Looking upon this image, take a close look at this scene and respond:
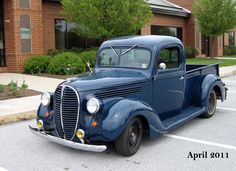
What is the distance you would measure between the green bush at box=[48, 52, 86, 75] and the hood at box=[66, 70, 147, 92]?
8374 mm

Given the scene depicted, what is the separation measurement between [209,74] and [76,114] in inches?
147

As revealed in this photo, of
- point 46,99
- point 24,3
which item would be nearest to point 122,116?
point 46,99

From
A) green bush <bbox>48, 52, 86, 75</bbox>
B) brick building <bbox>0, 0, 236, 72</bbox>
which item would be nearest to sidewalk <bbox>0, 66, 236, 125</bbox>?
green bush <bbox>48, 52, 86, 75</bbox>

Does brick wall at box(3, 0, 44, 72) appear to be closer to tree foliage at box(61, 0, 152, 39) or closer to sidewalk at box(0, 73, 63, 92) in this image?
sidewalk at box(0, 73, 63, 92)

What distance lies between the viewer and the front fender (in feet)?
15.8

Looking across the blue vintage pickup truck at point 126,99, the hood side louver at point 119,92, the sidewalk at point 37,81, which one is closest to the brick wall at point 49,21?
the sidewalk at point 37,81

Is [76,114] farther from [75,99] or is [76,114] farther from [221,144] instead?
[221,144]

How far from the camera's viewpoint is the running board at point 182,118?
5.89 m

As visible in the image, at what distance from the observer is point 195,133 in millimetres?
6383

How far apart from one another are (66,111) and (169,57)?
7.42ft

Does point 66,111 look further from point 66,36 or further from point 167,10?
point 167,10

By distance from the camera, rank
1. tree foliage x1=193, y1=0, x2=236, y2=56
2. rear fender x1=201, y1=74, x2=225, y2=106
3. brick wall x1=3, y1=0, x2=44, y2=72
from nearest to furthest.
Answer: rear fender x1=201, y1=74, x2=225, y2=106 → brick wall x1=3, y1=0, x2=44, y2=72 → tree foliage x1=193, y1=0, x2=236, y2=56

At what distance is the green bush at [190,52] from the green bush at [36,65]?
14.1m

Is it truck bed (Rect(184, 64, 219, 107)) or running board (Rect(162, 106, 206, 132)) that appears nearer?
running board (Rect(162, 106, 206, 132))
